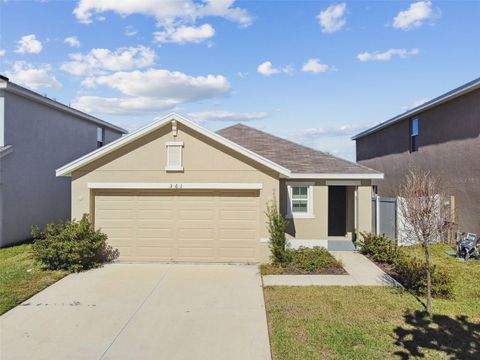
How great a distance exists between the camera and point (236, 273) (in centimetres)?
999

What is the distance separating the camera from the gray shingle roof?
43.6 ft

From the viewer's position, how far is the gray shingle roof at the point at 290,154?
13293mm

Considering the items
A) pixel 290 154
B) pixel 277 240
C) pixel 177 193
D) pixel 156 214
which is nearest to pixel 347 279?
pixel 277 240

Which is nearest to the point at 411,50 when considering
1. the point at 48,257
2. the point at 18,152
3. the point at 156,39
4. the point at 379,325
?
the point at 156,39

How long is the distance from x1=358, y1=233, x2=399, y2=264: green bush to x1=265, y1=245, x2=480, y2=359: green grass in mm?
2487

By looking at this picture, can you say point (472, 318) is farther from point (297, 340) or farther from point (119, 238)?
point (119, 238)

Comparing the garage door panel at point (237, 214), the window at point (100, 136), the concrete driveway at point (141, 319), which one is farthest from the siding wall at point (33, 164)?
the garage door panel at point (237, 214)

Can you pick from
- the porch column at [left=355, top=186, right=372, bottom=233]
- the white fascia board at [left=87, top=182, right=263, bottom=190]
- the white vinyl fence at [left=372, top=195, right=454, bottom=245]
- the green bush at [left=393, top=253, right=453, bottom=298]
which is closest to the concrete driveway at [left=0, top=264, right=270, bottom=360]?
the white fascia board at [left=87, top=182, right=263, bottom=190]

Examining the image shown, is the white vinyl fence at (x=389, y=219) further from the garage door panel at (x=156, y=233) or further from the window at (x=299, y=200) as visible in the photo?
the garage door panel at (x=156, y=233)

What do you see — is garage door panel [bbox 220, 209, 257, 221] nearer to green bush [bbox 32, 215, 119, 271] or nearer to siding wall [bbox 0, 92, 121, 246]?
green bush [bbox 32, 215, 119, 271]

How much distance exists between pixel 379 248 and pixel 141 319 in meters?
8.01

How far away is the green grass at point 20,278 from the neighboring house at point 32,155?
264 centimetres

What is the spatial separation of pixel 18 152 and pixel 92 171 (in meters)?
5.14

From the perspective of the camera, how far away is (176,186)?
11070mm
